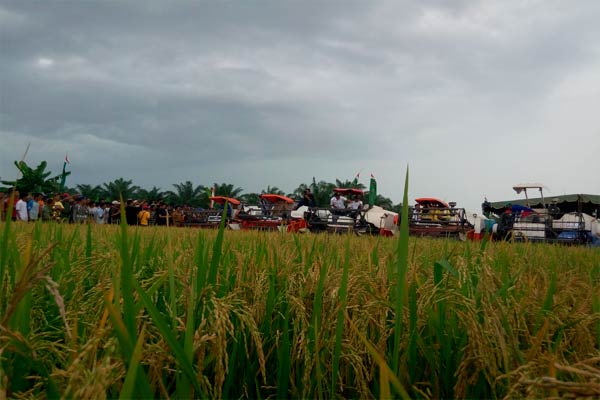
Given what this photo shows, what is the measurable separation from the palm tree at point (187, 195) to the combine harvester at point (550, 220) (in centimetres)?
1916

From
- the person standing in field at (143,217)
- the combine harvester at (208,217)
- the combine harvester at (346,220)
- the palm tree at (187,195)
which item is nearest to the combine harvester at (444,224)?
the combine harvester at (346,220)

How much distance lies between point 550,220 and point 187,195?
26.1 metres

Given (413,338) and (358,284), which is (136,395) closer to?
(413,338)

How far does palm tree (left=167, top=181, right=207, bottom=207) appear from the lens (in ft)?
117

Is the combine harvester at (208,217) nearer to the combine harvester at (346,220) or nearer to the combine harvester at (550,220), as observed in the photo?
the combine harvester at (346,220)

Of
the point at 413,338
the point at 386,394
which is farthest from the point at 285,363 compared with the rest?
the point at 386,394

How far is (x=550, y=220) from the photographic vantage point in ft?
45.4

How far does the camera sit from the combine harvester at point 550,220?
1291 centimetres

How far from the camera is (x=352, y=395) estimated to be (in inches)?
48.1

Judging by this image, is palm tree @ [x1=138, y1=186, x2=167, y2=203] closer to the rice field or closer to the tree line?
the tree line

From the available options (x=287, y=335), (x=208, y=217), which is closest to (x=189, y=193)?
(x=208, y=217)

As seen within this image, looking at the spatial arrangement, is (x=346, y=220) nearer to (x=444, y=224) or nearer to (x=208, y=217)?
(x=444, y=224)

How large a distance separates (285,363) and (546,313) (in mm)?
649

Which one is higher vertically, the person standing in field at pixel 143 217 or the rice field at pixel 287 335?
the person standing in field at pixel 143 217
